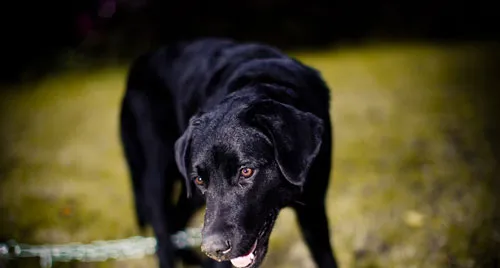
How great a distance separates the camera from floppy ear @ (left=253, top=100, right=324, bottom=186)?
2.14m

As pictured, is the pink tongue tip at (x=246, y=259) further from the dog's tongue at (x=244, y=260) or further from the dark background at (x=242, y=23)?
the dark background at (x=242, y=23)

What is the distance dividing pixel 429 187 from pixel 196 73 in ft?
6.95

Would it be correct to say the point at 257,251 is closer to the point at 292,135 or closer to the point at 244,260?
the point at 244,260

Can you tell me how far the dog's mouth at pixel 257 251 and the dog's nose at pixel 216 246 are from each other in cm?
15

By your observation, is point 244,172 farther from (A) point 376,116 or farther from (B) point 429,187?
(A) point 376,116

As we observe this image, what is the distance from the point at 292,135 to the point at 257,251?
0.52m

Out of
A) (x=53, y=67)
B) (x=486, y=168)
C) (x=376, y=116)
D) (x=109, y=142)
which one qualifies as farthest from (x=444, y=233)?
(x=53, y=67)

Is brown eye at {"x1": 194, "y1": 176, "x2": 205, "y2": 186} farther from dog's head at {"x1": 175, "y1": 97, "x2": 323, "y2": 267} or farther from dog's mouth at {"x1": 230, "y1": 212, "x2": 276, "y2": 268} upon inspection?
dog's mouth at {"x1": 230, "y1": 212, "x2": 276, "y2": 268}

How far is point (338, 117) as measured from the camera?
6531mm

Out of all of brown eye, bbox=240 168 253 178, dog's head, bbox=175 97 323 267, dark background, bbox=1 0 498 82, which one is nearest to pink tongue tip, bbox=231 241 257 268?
dog's head, bbox=175 97 323 267

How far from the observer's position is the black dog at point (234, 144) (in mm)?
2148

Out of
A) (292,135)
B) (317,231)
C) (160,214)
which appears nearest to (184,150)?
(292,135)

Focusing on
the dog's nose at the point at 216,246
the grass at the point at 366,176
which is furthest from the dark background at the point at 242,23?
the dog's nose at the point at 216,246

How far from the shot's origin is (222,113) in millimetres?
2318
